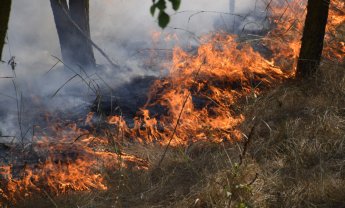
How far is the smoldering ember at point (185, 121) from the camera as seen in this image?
3.79 m

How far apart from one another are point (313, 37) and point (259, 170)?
2.41 metres

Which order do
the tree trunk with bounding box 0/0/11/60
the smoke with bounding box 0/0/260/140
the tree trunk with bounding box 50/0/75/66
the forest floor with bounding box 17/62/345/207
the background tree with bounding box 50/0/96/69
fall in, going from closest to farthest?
the tree trunk with bounding box 0/0/11/60
the forest floor with bounding box 17/62/345/207
the smoke with bounding box 0/0/260/140
the tree trunk with bounding box 50/0/75/66
the background tree with bounding box 50/0/96/69

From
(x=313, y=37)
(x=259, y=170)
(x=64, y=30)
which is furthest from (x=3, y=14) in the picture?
(x=64, y=30)

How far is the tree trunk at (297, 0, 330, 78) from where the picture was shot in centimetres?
546

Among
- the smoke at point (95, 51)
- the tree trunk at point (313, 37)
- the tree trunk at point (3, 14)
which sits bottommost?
the smoke at point (95, 51)

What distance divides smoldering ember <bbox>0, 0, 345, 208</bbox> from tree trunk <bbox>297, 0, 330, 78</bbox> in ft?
0.04

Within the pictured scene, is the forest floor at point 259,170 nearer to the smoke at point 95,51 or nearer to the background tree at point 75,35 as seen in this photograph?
the smoke at point 95,51

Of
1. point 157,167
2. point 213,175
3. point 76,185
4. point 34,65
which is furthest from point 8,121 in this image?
point 34,65

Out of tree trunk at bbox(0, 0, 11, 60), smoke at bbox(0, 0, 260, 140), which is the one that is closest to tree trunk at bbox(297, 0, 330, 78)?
smoke at bbox(0, 0, 260, 140)

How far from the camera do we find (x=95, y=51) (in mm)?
10547

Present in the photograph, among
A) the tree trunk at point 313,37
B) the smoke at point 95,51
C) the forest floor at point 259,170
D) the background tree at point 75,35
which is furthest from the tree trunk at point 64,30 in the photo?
the tree trunk at point 313,37

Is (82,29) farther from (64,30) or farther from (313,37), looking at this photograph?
(313,37)

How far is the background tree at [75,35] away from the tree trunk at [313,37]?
11.7 ft

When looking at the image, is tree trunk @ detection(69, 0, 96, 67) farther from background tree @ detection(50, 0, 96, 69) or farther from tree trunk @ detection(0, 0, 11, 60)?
tree trunk @ detection(0, 0, 11, 60)
